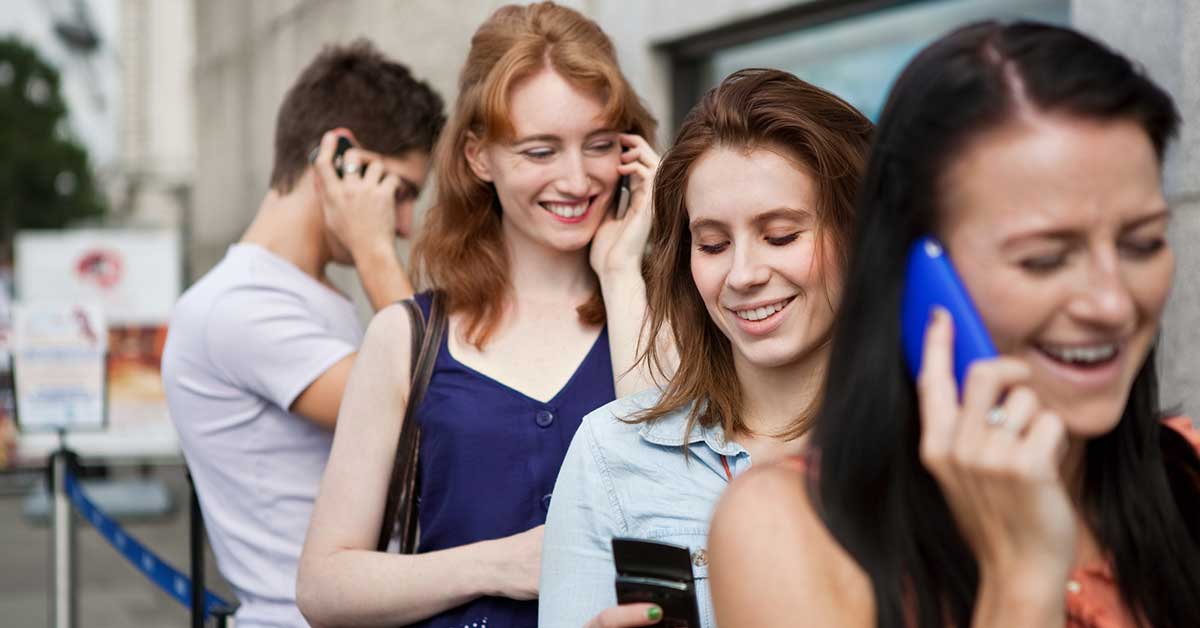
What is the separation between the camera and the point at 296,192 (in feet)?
11.1

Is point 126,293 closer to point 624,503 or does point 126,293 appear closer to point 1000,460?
point 624,503

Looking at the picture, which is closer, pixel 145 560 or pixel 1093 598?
pixel 1093 598

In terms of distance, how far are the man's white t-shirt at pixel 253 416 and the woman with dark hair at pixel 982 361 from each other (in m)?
1.88

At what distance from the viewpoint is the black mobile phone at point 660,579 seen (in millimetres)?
1751

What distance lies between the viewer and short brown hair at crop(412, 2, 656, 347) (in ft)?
9.06

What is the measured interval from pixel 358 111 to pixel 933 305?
232 cm

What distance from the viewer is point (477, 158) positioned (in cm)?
289

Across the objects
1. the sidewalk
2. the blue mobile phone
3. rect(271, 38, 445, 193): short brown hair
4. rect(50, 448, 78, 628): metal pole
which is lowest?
the sidewalk

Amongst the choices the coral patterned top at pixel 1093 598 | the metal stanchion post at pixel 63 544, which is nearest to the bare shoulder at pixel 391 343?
the coral patterned top at pixel 1093 598

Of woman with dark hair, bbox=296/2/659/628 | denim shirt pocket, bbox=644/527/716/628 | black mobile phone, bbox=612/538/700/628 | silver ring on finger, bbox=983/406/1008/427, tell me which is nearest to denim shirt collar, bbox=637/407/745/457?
denim shirt pocket, bbox=644/527/716/628

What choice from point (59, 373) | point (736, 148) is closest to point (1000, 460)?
point (736, 148)

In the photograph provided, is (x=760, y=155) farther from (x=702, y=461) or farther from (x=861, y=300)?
(x=861, y=300)

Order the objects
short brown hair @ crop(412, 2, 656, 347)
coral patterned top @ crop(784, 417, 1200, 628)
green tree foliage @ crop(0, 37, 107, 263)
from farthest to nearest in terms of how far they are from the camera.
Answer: green tree foliage @ crop(0, 37, 107, 263)
short brown hair @ crop(412, 2, 656, 347)
coral patterned top @ crop(784, 417, 1200, 628)

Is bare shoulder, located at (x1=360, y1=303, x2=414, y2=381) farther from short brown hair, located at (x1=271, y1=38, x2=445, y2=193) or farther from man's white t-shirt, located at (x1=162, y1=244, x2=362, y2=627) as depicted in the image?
short brown hair, located at (x1=271, y1=38, x2=445, y2=193)
